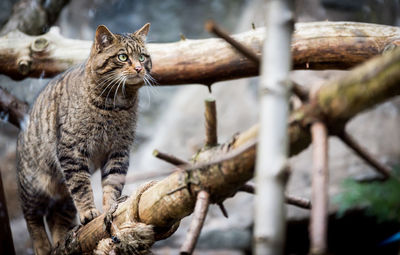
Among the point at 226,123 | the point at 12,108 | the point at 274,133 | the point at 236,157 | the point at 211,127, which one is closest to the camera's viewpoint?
the point at 274,133

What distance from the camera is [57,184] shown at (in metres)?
2.44

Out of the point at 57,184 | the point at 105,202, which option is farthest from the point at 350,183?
the point at 57,184

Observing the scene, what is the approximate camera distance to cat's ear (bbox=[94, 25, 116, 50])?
2.17 meters

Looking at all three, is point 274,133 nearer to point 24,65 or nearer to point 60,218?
point 60,218

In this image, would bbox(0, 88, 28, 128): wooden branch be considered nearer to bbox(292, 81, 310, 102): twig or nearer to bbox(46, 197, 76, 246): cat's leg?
bbox(46, 197, 76, 246): cat's leg

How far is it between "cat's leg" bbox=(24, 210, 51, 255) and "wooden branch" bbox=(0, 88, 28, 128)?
67cm

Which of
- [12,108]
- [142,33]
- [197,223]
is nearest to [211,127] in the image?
[197,223]

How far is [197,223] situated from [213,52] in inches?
58.8

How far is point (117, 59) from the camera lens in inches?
86.3

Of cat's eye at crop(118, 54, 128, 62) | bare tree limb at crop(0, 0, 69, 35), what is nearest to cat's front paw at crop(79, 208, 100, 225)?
cat's eye at crop(118, 54, 128, 62)

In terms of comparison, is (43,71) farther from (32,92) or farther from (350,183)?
(350,183)

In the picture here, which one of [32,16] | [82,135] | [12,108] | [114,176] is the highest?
[32,16]

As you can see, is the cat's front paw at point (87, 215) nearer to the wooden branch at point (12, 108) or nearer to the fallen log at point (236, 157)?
the fallen log at point (236, 157)

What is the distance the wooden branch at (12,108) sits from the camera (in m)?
2.78
